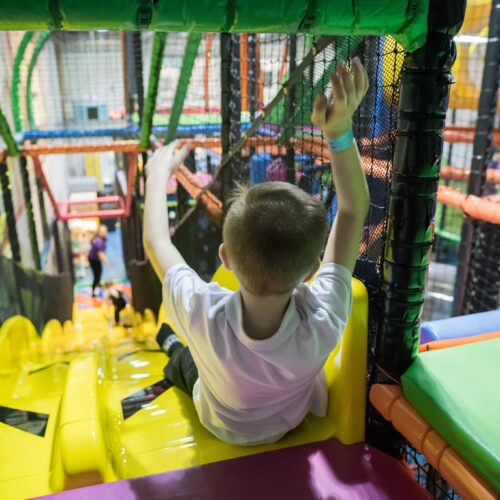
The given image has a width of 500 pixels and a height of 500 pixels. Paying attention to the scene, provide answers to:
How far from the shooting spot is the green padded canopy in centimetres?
86

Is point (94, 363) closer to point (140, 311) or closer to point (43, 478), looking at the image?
point (43, 478)

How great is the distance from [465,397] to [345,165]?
508mm

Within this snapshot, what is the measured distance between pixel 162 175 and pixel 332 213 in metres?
0.50

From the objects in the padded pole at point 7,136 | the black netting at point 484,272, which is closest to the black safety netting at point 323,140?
the black netting at point 484,272

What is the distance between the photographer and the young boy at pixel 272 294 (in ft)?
2.83

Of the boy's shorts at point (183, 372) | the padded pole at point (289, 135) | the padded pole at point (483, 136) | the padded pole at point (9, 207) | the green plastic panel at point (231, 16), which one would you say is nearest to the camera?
the green plastic panel at point (231, 16)

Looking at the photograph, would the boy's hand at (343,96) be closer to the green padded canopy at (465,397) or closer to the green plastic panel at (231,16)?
the green plastic panel at (231,16)

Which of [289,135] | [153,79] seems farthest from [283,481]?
[153,79]

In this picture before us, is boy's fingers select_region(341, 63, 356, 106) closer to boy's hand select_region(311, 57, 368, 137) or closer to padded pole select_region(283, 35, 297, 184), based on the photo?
boy's hand select_region(311, 57, 368, 137)

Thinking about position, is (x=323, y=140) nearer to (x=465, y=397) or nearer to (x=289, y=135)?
(x=289, y=135)

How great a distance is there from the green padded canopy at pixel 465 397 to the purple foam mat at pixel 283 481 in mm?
159

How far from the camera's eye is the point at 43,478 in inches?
47.6

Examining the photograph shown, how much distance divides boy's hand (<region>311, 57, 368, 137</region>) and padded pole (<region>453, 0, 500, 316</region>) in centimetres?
213

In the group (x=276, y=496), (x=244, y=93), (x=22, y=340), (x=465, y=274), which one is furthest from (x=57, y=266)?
(x=276, y=496)
